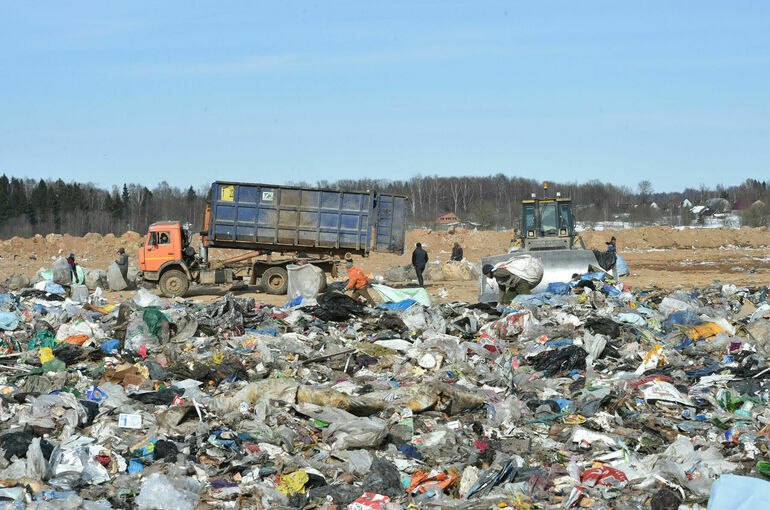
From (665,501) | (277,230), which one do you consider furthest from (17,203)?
(665,501)

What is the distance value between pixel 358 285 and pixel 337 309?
6.02 feet

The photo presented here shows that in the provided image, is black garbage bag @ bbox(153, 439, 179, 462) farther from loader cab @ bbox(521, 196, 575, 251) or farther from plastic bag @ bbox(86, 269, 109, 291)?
plastic bag @ bbox(86, 269, 109, 291)

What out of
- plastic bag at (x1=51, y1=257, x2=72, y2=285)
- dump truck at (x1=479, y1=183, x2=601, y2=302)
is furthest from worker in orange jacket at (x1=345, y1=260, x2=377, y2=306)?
plastic bag at (x1=51, y1=257, x2=72, y2=285)

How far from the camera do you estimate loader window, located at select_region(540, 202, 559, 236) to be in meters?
18.2

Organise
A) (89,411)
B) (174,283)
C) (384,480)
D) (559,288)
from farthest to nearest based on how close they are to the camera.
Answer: (174,283) → (559,288) → (89,411) → (384,480)

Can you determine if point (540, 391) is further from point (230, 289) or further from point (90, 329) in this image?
point (230, 289)

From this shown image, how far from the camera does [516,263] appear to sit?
592 inches

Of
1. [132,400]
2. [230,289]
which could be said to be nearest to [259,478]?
[132,400]

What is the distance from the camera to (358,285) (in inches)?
563

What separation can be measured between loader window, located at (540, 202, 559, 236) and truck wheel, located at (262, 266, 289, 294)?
5.46 meters

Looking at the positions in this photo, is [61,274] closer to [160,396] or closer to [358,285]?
[358,285]

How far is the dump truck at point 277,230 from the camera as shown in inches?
727

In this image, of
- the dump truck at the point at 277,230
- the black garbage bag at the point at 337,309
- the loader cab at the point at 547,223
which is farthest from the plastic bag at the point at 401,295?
the loader cab at the point at 547,223

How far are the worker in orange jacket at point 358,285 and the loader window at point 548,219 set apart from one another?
5.31 metres
